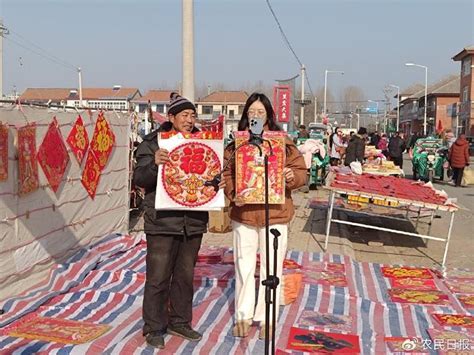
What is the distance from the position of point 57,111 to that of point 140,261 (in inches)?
77.2

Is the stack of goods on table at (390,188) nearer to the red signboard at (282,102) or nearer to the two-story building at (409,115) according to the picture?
the red signboard at (282,102)

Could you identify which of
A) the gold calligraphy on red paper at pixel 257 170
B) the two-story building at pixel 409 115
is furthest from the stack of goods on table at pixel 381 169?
the two-story building at pixel 409 115

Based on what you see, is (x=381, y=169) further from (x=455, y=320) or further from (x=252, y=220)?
(x=252, y=220)

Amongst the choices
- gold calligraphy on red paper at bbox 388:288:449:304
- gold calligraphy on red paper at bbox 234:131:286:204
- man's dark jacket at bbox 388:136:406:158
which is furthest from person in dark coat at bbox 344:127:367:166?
gold calligraphy on red paper at bbox 234:131:286:204

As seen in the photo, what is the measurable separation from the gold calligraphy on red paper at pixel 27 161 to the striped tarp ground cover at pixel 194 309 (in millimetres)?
968

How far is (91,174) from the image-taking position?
302 inches

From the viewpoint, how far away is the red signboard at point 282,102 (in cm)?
2462

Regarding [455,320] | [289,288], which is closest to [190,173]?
[289,288]

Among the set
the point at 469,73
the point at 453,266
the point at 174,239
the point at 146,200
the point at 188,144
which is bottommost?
the point at 453,266

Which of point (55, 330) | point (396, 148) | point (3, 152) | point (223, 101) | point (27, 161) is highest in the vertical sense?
point (223, 101)

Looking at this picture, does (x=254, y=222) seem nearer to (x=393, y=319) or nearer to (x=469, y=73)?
(x=393, y=319)

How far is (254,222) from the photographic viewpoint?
4.34 m

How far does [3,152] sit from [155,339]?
2397 mm

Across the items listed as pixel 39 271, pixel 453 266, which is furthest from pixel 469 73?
pixel 39 271
